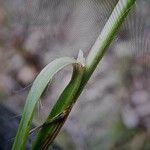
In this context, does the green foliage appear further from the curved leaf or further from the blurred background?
the blurred background

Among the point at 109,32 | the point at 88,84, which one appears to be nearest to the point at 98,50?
the point at 109,32

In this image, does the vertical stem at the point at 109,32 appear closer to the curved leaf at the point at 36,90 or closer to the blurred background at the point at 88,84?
the curved leaf at the point at 36,90

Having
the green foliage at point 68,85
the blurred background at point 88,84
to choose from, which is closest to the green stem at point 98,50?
the green foliage at point 68,85

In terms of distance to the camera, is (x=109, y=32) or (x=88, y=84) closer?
(x=109, y=32)

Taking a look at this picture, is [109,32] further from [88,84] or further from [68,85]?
[88,84]

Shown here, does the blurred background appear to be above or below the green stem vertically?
below

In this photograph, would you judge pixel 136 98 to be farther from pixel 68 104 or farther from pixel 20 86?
pixel 68 104

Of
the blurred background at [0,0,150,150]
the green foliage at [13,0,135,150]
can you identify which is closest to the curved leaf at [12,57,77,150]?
the green foliage at [13,0,135,150]

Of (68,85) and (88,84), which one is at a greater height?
(68,85)
